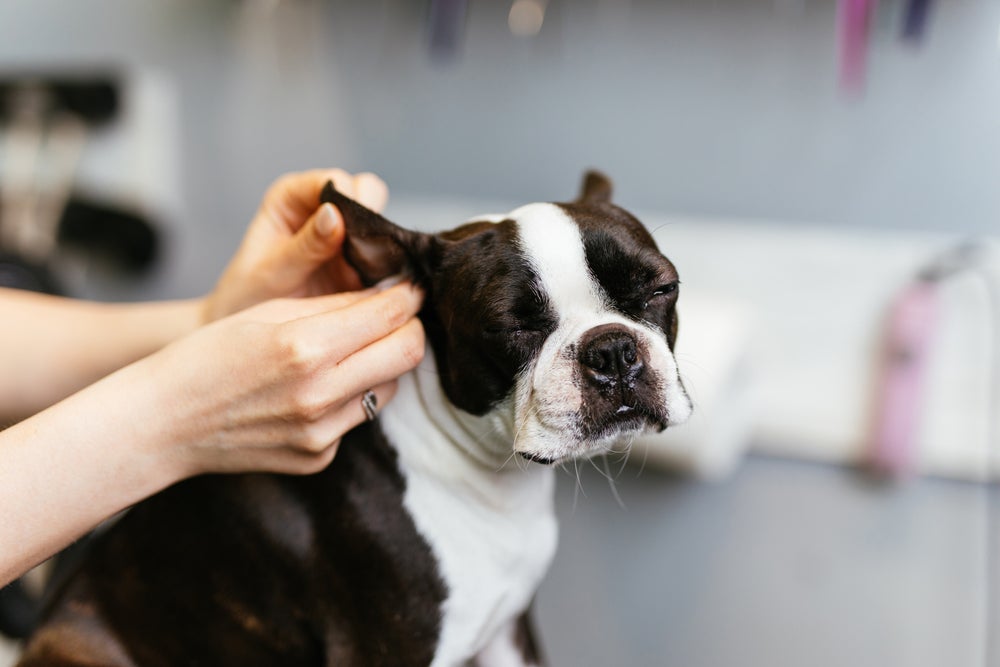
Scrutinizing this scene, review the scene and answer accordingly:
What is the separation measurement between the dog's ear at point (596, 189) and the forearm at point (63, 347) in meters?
0.43

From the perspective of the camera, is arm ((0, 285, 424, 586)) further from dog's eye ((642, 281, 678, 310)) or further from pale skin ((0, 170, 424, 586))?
dog's eye ((642, 281, 678, 310))

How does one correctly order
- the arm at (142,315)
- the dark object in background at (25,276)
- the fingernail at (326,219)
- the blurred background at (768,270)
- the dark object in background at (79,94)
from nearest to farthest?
the fingernail at (326,219), the arm at (142,315), the blurred background at (768,270), the dark object in background at (25,276), the dark object in background at (79,94)

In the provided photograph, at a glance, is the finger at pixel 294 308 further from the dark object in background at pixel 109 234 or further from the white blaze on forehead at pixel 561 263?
the dark object in background at pixel 109 234

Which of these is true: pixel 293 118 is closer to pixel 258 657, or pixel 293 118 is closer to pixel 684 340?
pixel 684 340

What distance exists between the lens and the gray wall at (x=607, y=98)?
3.69ft

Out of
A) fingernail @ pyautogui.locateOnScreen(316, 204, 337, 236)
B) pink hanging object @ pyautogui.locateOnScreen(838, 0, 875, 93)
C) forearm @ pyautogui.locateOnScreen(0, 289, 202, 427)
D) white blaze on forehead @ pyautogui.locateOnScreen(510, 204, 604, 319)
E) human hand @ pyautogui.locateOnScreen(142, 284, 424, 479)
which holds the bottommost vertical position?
forearm @ pyautogui.locateOnScreen(0, 289, 202, 427)

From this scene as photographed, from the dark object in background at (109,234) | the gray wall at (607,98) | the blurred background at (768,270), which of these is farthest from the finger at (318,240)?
the dark object in background at (109,234)

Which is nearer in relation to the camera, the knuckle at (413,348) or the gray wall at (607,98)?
the knuckle at (413,348)

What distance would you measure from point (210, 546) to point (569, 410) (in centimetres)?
35

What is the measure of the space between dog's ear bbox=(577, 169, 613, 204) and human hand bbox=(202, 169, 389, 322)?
209 mm

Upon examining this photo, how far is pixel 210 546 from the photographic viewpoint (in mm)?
754

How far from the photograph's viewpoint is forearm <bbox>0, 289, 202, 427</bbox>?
2.99ft

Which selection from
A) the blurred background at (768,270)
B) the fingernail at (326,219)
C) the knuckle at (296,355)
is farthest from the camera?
the blurred background at (768,270)

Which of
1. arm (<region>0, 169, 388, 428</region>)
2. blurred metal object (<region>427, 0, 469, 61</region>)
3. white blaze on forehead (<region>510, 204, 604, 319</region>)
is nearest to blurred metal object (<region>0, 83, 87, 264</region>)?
blurred metal object (<region>427, 0, 469, 61</region>)
